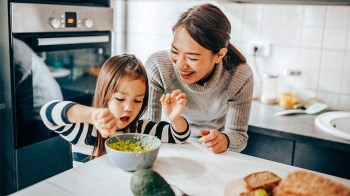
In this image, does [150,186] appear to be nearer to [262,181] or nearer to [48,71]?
[262,181]

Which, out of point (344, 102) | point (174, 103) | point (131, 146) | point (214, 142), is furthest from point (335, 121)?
point (131, 146)

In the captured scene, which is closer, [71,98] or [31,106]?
[31,106]

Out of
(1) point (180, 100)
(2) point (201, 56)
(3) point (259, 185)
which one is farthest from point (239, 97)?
(3) point (259, 185)

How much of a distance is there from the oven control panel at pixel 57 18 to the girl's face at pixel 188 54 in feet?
2.28

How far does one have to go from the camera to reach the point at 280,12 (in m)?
1.84

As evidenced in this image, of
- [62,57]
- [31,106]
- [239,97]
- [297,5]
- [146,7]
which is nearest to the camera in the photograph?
[239,97]

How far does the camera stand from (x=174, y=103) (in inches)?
38.3

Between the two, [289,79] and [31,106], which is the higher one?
[289,79]

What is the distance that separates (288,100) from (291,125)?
0.99 ft

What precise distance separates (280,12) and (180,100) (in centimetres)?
113

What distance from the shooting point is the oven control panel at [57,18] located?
4.74 ft

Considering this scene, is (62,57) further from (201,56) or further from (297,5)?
(297,5)

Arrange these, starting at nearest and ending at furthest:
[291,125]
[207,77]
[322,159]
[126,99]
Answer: [126,99], [207,77], [322,159], [291,125]

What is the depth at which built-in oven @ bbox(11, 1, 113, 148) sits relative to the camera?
1.48 metres
